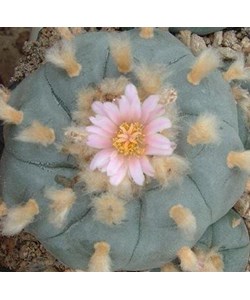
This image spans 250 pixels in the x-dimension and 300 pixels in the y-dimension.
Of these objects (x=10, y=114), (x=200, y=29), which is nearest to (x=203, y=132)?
(x=10, y=114)

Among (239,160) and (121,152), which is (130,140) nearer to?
(121,152)

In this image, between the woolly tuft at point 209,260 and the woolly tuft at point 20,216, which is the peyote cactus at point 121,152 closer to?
the woolly tuft at point 20,216

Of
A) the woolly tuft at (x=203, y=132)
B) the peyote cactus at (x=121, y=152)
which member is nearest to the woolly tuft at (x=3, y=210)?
the peyote cactus at (x=121, y=152)

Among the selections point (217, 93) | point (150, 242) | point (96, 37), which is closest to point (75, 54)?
point (96, 37)

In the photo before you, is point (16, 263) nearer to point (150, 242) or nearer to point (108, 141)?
point (150, 242)

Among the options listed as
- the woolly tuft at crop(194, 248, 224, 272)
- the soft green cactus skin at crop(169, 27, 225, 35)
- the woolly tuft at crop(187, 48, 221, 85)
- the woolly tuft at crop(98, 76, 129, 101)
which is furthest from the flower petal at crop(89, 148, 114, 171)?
the soft green cactus skin at crop(169, 27, 225, 35)

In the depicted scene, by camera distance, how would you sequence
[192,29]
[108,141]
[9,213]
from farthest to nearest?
[192,29], [9,213], [108,141]
